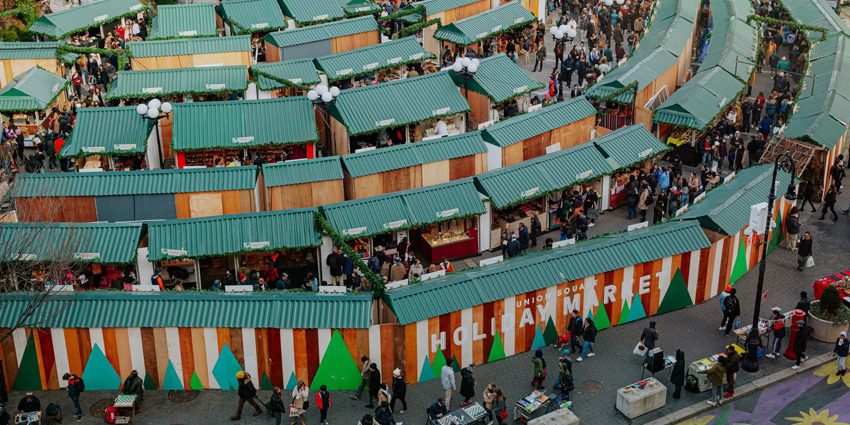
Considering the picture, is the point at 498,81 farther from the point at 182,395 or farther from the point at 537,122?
the point at 182,395

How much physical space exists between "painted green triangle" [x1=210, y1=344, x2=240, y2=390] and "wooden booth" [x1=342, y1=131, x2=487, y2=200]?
8.95 metres

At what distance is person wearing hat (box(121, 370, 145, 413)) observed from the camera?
82.2 feet

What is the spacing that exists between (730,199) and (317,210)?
12696 mm

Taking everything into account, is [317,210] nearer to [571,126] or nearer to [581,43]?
[571,126]

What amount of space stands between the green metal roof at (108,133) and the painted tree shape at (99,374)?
37.7ft

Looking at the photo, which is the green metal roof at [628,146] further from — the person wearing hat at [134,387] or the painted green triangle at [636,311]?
the person wearing hat at [134,387]

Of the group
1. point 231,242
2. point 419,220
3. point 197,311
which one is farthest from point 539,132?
point 197,311

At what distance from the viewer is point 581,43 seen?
173 ft

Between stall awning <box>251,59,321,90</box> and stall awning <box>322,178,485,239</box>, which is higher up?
stall awning <box>251,59,321,90</box>

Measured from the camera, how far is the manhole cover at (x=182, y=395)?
2582 centimetres

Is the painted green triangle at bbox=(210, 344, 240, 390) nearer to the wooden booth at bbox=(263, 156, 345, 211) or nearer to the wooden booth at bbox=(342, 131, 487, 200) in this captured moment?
the wooden booth at bbox=(263, 156, 345, 211)

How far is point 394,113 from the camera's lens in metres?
37.5

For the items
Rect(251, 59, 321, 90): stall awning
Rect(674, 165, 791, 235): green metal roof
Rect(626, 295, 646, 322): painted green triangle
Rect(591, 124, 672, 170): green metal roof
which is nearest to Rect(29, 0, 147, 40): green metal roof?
Rect(251, 59, 321, 90): stall awning

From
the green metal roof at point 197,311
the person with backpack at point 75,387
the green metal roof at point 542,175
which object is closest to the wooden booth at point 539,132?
the green metal roof at point 542,175
